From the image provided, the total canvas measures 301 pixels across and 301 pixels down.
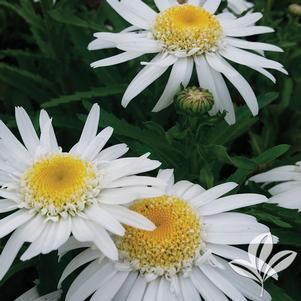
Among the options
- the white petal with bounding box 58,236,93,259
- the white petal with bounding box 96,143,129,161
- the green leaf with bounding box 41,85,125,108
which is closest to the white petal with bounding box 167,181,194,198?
the white petal with bounding box 96,143,129,161

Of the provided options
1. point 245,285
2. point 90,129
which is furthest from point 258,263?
point 90,129

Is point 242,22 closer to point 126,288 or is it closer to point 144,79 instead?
point 144,79

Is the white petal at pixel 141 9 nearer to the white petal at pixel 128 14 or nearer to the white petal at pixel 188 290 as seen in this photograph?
the white petal at pixel 128 14

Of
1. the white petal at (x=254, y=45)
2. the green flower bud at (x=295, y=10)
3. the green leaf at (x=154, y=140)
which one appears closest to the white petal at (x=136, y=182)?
the green leaf at (x=154, y=140)

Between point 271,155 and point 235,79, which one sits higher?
point 235,79

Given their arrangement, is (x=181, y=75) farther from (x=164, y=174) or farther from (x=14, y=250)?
(x=14, y=250)

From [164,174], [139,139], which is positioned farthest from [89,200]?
[139,139]
